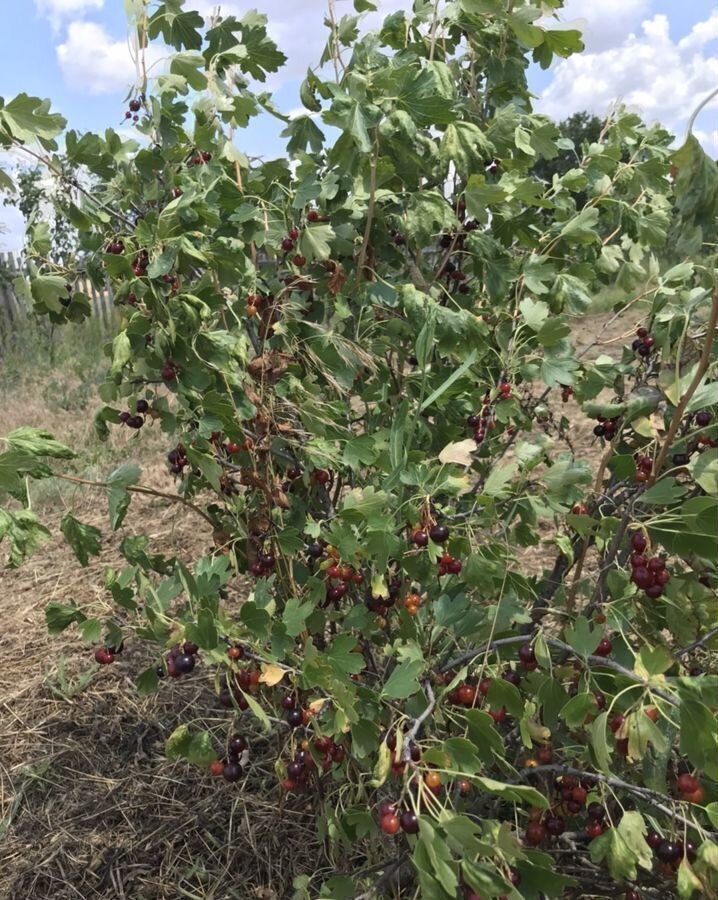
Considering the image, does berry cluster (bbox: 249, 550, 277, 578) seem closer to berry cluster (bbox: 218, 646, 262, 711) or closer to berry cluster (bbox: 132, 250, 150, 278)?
berry cluster (bbox: 218, 646, 262, 711)

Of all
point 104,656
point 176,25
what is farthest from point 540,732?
point 176,25

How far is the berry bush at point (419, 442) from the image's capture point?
3.97 ft

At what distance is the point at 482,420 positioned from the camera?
163 centimetres

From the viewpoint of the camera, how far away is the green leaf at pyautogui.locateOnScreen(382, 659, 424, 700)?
3.89 ft

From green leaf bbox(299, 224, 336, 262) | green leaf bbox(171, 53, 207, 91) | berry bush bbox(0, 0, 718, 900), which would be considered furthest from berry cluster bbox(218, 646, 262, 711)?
green leaf bbox(171, 53, 207, 91)

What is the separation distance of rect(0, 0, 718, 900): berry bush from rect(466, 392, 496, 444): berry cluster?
16 mm

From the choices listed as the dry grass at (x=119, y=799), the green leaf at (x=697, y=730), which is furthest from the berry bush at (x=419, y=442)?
the dry grass at (x=119, y=799)

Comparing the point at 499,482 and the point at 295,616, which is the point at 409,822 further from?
the point at 499,482

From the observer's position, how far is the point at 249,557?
5.49ft

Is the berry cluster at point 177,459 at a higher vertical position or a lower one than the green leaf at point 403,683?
higher

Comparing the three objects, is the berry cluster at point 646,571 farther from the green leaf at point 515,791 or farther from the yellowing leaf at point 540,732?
the green leaf at point 515,791

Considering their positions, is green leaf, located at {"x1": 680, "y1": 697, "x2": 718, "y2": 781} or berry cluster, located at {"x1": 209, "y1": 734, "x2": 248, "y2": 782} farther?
berry cluster, located at {"x1": 209, "y1": 734, "x2": 248, "y2": 782}

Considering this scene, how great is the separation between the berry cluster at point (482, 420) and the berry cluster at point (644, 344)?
1.00ft

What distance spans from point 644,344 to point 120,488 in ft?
3.43
